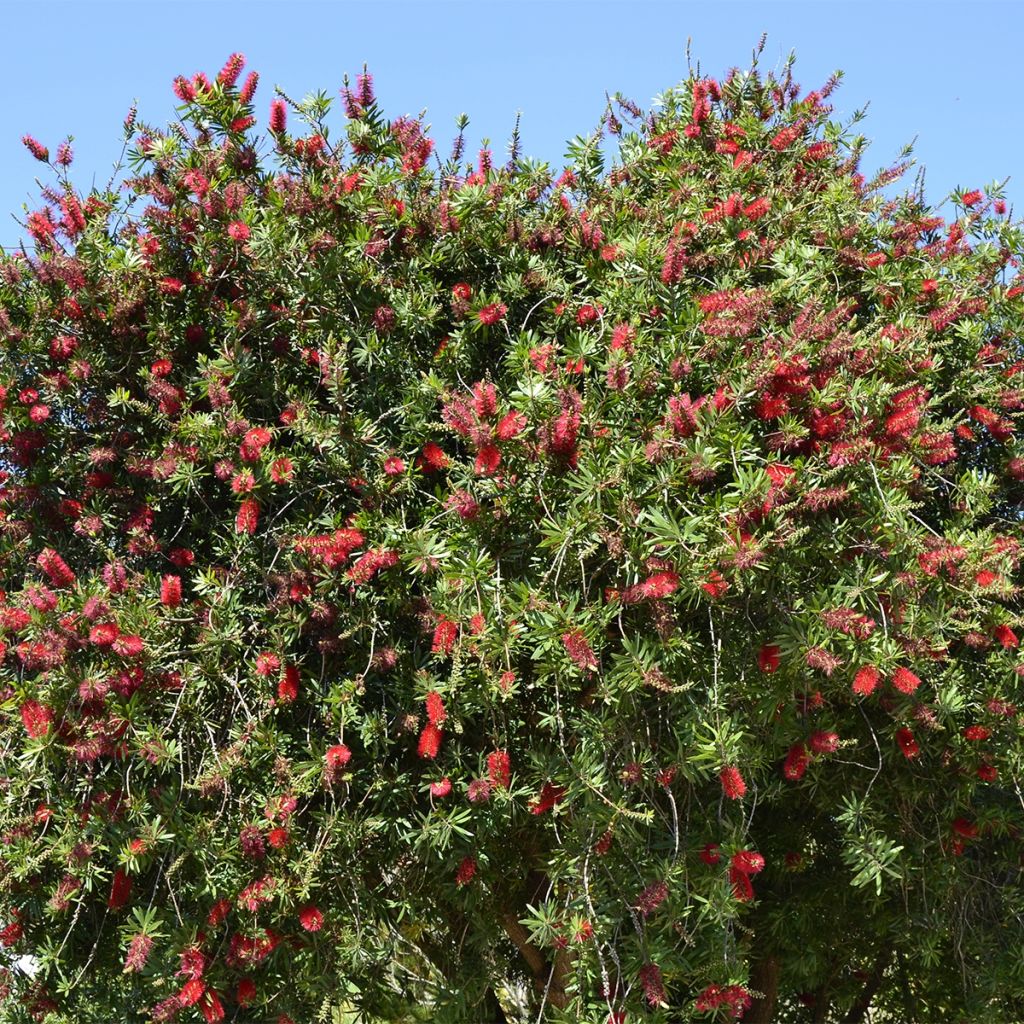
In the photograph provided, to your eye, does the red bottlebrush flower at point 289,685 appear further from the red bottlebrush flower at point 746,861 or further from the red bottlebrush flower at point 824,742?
the red bottlebrush flower at point 824,742

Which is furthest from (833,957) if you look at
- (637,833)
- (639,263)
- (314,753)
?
(639,263)

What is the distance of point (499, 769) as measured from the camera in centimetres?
373

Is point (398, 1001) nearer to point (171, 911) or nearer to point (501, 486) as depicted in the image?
point (171, 911)

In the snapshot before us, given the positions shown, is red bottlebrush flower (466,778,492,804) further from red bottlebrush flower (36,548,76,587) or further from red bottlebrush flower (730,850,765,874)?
red bottlebrush flower (36,548,76,587)

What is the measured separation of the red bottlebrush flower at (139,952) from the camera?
11.8ft

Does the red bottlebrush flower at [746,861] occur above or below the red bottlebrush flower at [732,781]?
below

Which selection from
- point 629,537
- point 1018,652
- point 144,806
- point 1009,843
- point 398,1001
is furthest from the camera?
point 398,1001

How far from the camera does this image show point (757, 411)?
12.6 feet

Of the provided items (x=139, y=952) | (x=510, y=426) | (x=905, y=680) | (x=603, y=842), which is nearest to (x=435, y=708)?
(x=603, y=842)

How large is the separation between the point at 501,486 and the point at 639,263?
41.9 inches

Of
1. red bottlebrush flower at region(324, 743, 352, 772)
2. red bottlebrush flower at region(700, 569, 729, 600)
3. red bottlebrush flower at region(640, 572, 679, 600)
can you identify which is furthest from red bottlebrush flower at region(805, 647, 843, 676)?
red bottlebrush flower at region(324, 743, 352, 772)

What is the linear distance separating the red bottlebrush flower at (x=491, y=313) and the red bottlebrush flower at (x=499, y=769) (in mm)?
1531

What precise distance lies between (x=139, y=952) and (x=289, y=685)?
35.8 inches

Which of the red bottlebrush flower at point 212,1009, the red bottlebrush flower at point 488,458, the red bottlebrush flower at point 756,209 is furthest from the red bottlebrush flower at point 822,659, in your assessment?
the red bottlebrush flower at point 212,1009
